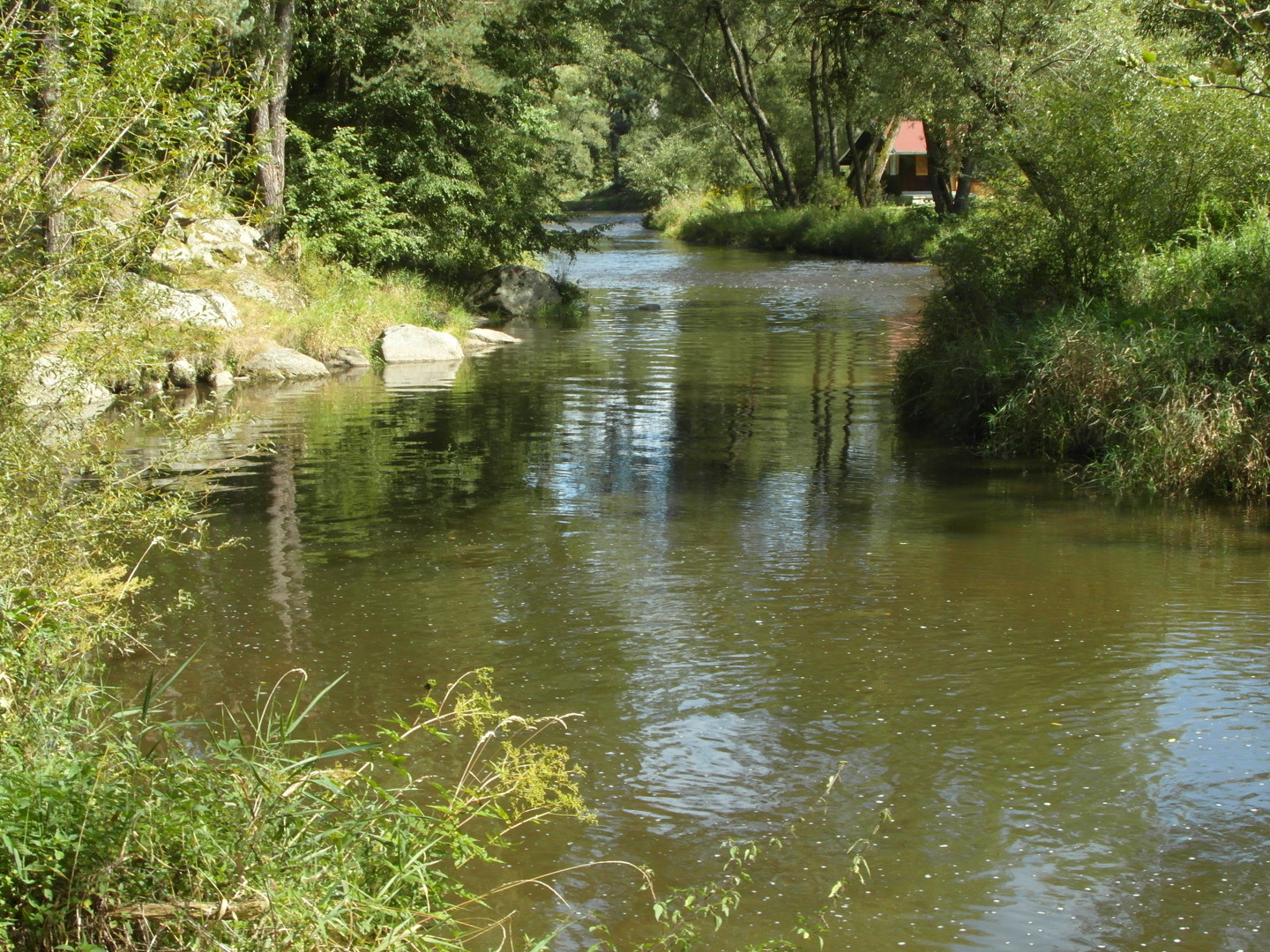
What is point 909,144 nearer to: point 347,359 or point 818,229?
point 818,229

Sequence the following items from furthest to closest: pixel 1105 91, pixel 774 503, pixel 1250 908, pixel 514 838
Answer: pixel 1105 91, pixel 774 503, pixel 514 838, pixel 1250 908

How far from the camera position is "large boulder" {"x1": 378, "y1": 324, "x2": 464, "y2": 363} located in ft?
74.5

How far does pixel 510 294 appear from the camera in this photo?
28625 mm

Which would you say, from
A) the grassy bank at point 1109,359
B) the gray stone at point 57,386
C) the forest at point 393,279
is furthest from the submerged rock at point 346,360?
the gray stone at point 57,386

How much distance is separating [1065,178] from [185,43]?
11730 millimetres

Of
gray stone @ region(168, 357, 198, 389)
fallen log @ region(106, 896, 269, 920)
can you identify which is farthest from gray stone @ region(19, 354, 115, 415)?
gray stone @ region(168, 357, 198, 389)

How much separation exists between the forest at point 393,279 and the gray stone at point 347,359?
65cm

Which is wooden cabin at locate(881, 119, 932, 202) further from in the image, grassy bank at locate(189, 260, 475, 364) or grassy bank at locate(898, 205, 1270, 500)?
grassy bank at locate(898, 205, 1270, 500)

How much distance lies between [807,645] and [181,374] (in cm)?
1390

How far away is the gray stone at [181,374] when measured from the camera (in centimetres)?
1945

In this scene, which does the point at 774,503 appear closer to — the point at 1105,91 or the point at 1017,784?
the point at 1017,784

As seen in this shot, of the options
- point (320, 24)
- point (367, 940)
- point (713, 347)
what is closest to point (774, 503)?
point (367, 940)

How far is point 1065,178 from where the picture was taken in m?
15.5

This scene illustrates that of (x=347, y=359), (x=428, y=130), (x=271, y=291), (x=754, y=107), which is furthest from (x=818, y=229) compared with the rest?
(x=347, y=359)
